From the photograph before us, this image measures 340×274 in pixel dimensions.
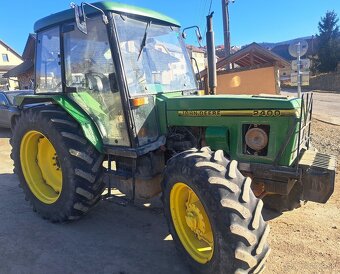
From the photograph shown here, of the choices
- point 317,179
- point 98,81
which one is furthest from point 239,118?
point 98,81

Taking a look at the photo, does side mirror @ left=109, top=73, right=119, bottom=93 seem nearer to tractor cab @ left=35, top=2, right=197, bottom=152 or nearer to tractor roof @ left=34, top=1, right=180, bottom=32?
tractor cab @ left=35, top=2, right=197, bottom=152

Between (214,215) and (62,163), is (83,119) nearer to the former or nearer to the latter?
(62,163)

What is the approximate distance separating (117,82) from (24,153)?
1879 millimetres

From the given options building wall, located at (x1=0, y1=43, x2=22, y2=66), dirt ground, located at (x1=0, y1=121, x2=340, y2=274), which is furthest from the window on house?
dirt ground, located at (x1=0, y1=121, x2=340, y2=274)

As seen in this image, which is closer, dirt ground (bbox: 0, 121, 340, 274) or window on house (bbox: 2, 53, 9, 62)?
dirt ground (bbox: 0, 121, 340, 274)

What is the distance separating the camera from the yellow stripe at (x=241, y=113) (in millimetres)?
3275

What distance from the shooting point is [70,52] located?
4.15 meters

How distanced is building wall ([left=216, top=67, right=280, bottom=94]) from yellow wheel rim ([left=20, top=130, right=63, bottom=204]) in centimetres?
Result: 844

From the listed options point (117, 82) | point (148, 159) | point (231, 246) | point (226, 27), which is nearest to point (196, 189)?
point (231, 246)

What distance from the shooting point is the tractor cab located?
371 cm

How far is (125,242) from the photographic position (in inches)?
151

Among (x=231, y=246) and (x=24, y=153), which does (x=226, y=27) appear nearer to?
(x=24, y=153)

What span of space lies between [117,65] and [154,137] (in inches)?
36.1

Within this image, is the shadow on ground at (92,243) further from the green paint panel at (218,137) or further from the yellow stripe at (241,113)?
the yellow stripe at (241,113)
